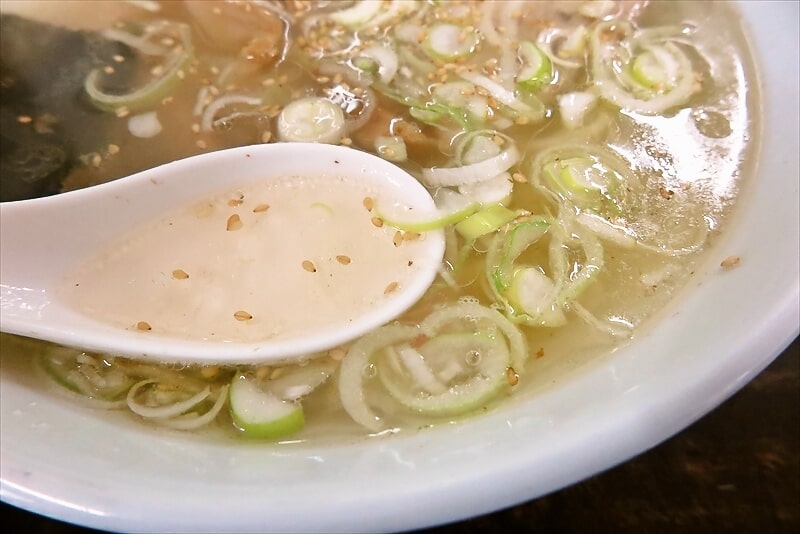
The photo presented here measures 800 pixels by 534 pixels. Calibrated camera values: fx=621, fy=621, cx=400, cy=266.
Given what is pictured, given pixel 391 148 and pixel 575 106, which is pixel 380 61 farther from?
pixel 575 106

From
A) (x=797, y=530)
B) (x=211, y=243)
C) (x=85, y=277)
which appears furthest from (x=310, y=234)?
(x=797, y=530)

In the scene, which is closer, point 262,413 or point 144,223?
point 262,413

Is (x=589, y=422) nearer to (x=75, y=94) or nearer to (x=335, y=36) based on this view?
(x=335, y=36)

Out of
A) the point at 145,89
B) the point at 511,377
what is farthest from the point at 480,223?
the point at 145,89

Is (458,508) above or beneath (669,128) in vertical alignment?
beneath

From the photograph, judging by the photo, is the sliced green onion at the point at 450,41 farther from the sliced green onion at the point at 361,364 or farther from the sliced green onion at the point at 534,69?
the sliced green onion at the point at 361,364

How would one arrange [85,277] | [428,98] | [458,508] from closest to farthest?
[458,508] → [85,277] → [428,98]
